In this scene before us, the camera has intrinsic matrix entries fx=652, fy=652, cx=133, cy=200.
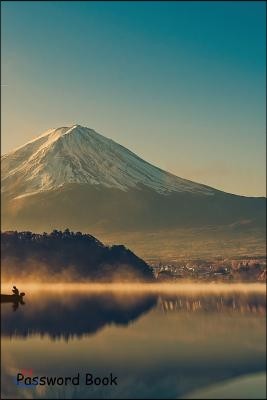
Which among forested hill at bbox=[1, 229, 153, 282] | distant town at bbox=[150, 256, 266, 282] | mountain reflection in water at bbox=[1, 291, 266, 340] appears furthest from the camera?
distant town at bbox=[150, 256, 266, 282]

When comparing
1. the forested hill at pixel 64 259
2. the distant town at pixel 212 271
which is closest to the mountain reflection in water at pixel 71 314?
the forested hill at pixel 64 259

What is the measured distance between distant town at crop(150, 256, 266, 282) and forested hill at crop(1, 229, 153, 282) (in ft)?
80.6

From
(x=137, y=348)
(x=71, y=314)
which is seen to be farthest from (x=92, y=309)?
(x=137, y=348)

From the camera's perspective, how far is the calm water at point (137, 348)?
119ft

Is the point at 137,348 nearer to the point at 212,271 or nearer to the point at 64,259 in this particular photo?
the point at 64,259

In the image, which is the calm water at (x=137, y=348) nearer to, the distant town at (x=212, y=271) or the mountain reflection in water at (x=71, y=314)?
the mountain reflection in water at (x=71, y=314)

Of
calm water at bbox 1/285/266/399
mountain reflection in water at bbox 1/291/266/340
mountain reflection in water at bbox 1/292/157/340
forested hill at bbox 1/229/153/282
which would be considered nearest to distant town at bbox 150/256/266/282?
forested hill at bbox 1/229/153/282

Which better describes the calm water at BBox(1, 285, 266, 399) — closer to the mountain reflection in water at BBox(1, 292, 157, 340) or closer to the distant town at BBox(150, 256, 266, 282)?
the mountain reflection in water at BBox(1, 292, 157, 340)

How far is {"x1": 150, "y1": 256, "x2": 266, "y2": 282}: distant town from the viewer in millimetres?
151000

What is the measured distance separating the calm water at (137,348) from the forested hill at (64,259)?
84.3 ft

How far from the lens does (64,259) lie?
379 ft

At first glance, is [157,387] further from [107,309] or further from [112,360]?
[107,309]

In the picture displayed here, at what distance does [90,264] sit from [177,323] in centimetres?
5861

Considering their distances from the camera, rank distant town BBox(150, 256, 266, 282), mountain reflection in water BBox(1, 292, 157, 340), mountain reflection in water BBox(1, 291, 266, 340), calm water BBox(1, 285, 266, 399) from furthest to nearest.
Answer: distant town BBox(150, 256, 266, 282) → mountain reflection in water BBox(1, 291, 266, 340) → mountain reflection in water BBox(1, 292, 157, 340) → calm water BBox(1, 285, 266, 399)
